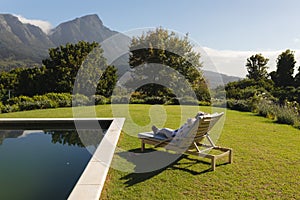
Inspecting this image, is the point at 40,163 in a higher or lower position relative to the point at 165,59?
lower

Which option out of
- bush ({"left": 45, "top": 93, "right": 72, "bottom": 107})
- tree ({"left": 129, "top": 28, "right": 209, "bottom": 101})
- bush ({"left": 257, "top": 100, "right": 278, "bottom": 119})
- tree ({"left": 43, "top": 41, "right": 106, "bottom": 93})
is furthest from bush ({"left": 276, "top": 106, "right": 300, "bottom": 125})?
tree ({"left": 43, "top": 41, "right": 106, "bottom": 93})

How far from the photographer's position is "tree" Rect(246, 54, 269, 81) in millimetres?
33375

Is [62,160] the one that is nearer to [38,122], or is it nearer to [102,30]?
[38,122]

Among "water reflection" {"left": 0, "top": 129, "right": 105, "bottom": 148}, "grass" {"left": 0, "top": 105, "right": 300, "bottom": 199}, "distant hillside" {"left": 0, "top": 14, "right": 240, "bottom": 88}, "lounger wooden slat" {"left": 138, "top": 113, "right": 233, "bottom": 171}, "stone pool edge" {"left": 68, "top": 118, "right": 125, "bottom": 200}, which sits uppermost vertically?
"distant hillside" {"left": 0, "top": 14, "right": 240, "bottom": 88}

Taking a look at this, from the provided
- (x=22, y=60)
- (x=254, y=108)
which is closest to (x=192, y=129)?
(x=254, y=108)

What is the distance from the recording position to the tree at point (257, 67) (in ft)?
109

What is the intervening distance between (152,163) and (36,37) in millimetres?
99671

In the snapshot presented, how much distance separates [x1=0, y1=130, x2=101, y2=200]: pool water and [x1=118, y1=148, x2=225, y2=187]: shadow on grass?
1003 mm

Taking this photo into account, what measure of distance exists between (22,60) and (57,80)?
35308 mm

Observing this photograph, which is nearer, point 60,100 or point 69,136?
point 69,136

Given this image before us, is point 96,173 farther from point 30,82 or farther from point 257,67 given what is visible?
point 257,67

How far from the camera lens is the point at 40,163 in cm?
569

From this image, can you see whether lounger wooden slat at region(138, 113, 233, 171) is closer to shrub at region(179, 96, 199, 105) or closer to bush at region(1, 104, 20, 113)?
bush at region(1, 104, 20, 113)

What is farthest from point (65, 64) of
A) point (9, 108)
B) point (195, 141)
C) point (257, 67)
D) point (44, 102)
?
point (195, 141)
